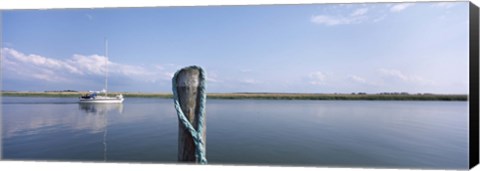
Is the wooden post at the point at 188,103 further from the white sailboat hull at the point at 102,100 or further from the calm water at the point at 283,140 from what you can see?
the white sailboat hull at the point at 102,100

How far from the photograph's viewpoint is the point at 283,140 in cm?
656

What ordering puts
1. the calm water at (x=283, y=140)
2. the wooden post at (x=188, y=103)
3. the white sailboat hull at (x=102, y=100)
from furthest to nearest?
the white sailboat hull at (x=102, y=100)
the calm water at (x=283, y=140)
the wooden post at (x=188, y=103)

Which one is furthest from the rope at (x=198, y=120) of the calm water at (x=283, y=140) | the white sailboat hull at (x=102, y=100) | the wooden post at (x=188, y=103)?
the white sailboat hull at (x=102, y=100)

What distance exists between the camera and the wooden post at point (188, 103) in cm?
220

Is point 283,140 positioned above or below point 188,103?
below

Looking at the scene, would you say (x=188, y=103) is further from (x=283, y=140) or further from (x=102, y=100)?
(x=102, y=100)

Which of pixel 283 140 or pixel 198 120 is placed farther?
pixel 283 140

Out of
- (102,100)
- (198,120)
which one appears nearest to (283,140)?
(198,120)

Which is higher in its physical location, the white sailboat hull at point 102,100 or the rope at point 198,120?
the rope at point 198,120

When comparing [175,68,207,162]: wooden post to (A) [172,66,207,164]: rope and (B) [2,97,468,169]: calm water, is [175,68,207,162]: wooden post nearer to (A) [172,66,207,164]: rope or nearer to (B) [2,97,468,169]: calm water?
(A) [172,66,207,164]: rope

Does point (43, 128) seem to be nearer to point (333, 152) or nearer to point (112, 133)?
point (112, 133)

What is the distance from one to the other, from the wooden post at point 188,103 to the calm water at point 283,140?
237 centimetres

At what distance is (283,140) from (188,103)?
14.9 ft

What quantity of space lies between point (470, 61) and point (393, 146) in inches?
139
